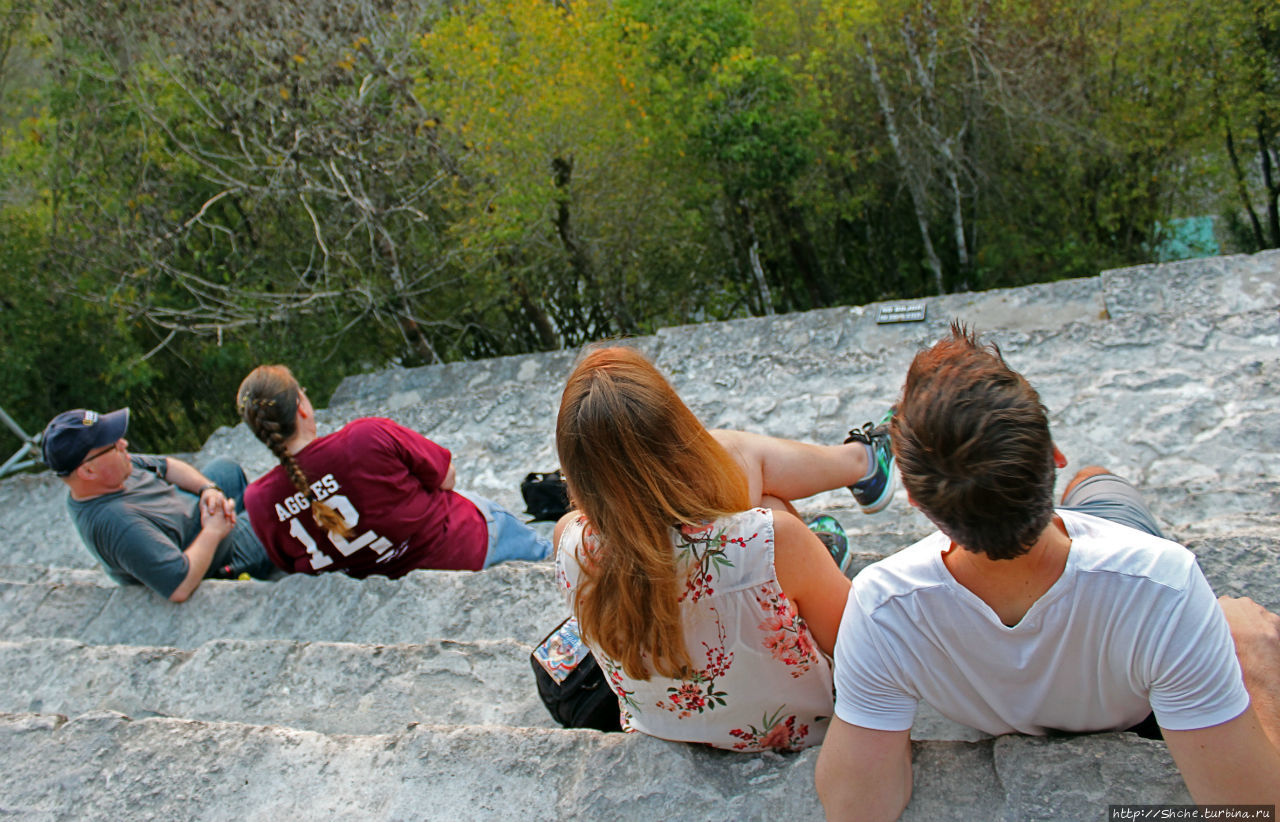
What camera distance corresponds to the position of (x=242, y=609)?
288 centimetres

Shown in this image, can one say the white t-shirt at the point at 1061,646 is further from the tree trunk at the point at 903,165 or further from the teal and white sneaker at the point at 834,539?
the tree trunk at the point at 903,165

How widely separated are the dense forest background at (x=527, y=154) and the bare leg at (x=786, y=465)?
422cm

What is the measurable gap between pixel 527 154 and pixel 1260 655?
5.76 meters

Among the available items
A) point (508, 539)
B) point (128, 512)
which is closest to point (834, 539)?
point (508, 539)

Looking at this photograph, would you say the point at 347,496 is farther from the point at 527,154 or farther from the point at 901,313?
the point at 527,154

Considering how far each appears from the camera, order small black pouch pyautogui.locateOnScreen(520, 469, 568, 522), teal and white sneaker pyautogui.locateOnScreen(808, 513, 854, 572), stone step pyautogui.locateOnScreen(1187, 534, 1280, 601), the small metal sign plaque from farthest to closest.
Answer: the small metal sign plaque
small black pouch pyautogui.locateOnScreen(520, 469, 568, 522)
teal and white sneaker pyautogui.locateOnScreen(808, 513, 854, 572)
stone step pyautogui.locateOnScreen(1187, 534, 1280, 601)

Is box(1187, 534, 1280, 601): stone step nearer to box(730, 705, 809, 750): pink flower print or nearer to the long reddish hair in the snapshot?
box(730, 705, 809, 750): pink flower print

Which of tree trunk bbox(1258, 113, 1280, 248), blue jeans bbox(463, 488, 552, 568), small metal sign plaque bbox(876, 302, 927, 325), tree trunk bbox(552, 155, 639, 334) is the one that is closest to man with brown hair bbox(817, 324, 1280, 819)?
blue jeans bbox(463, 488, 552, 568)

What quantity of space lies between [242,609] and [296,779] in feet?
4.39

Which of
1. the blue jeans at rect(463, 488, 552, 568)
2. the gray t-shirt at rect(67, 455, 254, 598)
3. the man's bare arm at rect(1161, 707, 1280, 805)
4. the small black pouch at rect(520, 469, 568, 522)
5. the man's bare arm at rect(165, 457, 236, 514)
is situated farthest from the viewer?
the small black pouch at rect(520, 469, 568, 522)

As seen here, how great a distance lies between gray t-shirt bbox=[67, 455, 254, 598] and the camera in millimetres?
2863

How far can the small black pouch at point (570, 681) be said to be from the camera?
1.89 m

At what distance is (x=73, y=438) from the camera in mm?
2895

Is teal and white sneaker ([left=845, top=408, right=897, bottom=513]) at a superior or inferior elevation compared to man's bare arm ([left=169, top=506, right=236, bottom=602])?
inferior
